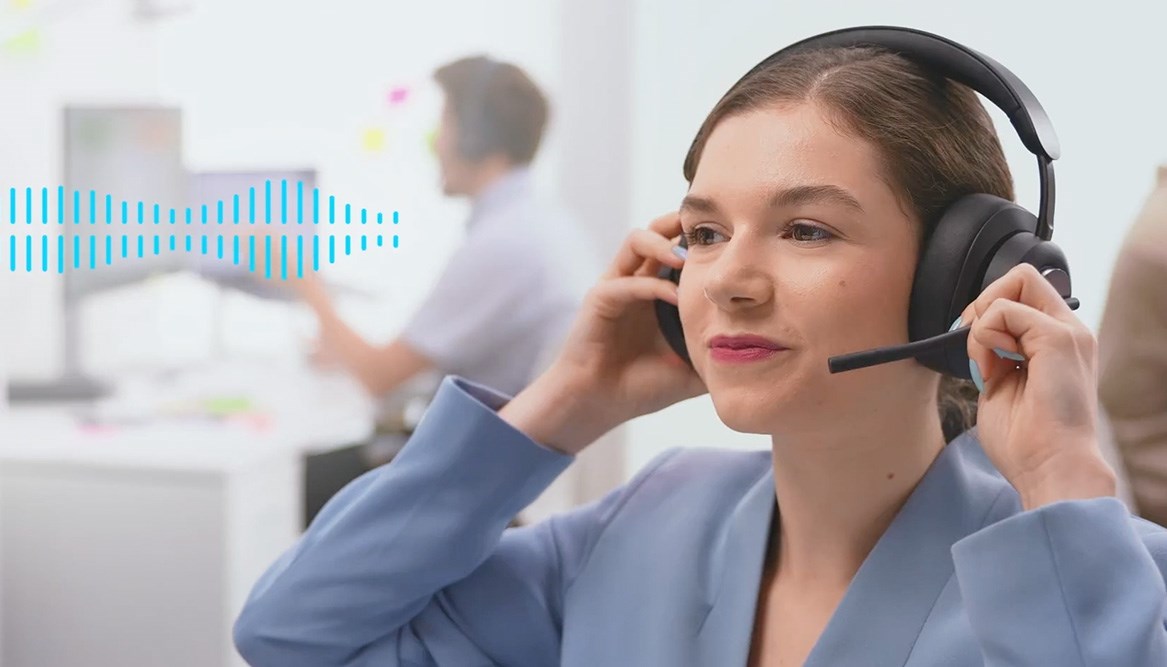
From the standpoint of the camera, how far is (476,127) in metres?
2.23

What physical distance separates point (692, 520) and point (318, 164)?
2.16 m

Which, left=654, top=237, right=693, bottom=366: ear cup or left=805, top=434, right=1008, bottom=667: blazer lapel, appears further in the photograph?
left=654, top=237, right=693, bottom=366: ear cup

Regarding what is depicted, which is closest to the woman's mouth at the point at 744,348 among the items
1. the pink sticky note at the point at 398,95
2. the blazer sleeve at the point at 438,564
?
the blazer sleeve at the point at 438,564

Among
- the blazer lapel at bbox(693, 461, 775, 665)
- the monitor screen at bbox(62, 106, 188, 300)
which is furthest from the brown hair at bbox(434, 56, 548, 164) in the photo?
the blazer lapel at bbox(693, 461, 775, 665)

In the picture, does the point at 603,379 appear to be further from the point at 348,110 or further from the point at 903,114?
the point at 348,110

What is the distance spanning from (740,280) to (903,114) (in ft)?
0.51

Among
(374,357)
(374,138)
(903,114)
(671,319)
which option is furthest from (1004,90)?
(374,138)

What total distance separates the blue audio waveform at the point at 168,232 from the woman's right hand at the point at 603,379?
4.99 ft

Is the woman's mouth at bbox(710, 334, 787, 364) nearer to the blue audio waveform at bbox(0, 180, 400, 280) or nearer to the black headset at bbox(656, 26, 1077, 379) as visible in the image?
the black headset at bbox(656, 26, 1077, 379)

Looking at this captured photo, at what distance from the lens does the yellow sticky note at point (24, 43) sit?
2.64m

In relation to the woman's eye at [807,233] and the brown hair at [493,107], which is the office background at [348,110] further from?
the woman's eye at [807,233]

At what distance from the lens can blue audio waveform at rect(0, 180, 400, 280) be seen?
253 cm

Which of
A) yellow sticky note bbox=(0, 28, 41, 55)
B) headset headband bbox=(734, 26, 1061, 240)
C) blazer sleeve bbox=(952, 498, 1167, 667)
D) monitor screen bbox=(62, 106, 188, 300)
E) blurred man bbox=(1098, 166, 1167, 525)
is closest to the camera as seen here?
blazer sleeve bbox=(952, 498, 1167, 667)

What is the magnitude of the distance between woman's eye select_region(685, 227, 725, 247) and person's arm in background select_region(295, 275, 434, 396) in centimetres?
144
